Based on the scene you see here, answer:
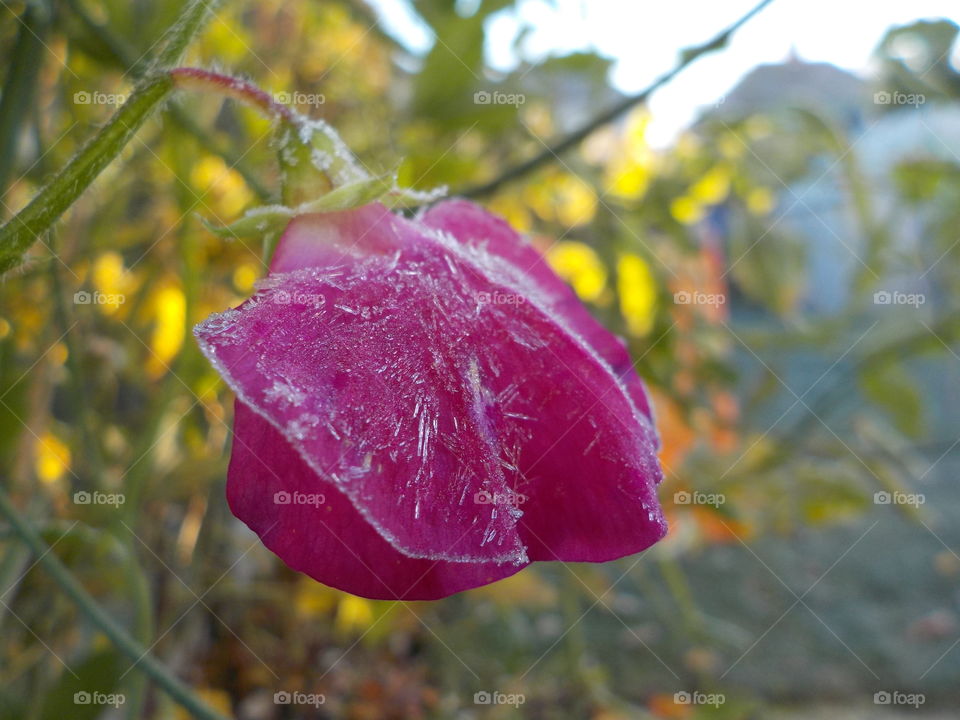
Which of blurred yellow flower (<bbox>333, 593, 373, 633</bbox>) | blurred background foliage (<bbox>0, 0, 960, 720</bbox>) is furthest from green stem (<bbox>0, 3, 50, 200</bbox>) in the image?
blurred yellow flower (<bbox>333, 593, 373, 633</bbox>)

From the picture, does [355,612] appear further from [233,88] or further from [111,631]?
[233,88]

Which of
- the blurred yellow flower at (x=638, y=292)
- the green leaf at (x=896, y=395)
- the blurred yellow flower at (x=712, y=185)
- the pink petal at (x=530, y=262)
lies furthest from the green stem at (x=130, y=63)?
the green leaf at (x=896, y=395)

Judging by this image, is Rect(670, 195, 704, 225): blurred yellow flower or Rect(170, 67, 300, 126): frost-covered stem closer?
Rect(170, 67, 300, 126): frost-covered stem

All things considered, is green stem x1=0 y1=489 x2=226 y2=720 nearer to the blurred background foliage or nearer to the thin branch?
the blurred background foliage

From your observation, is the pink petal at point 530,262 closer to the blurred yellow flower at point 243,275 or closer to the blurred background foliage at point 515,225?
the blurred background foliage at point 515,225

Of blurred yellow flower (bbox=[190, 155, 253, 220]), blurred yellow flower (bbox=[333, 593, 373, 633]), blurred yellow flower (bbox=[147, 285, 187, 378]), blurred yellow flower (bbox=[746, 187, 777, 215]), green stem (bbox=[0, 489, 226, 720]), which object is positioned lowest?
blurred yellow flower (bbox=[333, 593, 373, 633])

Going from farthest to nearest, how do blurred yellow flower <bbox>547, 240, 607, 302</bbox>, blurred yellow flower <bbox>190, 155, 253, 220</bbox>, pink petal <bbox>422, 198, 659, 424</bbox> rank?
blurred yellow flower <bbox>547, 240, 607, 302</bbox> < blurred yellow flower <bbox>190, 155, 253, 220</bbox> < pink petal <bbox>422, 198, 659, 424</bbox>

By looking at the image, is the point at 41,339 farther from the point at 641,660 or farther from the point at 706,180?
the point at 641,660

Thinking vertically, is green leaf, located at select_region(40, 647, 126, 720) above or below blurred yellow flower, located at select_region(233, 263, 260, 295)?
below
